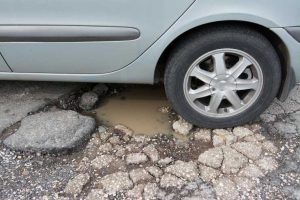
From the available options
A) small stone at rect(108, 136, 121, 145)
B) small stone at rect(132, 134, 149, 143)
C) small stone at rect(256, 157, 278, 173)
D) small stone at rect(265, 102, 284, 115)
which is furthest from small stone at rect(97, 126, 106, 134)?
small stone at rect(265, 102, 284, 115)

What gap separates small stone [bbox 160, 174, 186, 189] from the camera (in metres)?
2.49

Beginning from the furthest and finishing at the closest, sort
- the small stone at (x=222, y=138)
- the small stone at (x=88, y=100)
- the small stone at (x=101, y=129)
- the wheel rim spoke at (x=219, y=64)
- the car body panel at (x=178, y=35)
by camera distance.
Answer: the small stone at (x=88, y=100)
the small stone at (x=101, y=129)
the small stone at (x=222, y=138)
the wheel rim spoke at (x=219, y=64)
the car body panel at (x=178, y=35)

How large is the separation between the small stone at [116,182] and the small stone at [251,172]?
27.1 inches

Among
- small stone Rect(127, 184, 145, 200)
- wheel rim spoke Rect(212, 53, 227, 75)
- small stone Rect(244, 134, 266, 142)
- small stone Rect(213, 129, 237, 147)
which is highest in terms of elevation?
wheel rim spoke Rect(212, 53, 227, 75)

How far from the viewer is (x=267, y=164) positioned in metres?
2.63

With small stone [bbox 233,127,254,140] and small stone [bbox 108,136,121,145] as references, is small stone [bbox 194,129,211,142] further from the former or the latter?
small stone [bbox 108,136,121,145]

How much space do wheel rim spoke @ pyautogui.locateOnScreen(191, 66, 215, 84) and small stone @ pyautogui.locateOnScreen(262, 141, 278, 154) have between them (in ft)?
1.90

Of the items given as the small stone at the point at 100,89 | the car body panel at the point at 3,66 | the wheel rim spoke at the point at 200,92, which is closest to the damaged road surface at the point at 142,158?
the small stone at the point at 100,89

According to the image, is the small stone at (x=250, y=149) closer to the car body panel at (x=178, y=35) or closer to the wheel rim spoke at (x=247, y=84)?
the wheel rim spoke at (x=247, y=84)

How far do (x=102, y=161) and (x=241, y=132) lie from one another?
0.96 m

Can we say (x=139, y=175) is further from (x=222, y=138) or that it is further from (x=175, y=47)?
(x=175, y=47)

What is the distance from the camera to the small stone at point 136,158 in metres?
2.65

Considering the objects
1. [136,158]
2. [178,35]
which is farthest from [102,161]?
[178,35]

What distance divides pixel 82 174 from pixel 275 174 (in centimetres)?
117
